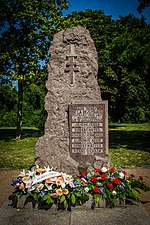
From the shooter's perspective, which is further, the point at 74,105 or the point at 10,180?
the point at 10,180

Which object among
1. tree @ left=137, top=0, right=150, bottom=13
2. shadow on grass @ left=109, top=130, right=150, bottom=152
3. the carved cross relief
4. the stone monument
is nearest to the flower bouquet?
the stone monument

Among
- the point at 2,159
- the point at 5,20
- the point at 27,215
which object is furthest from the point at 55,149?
the point at 5,20

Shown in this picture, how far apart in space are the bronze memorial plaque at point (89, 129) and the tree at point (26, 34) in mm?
8844

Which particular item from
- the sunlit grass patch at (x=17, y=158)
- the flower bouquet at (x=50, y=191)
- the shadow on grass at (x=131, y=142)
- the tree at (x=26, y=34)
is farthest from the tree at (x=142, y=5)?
the flower bouquet at (x=50, y=191)

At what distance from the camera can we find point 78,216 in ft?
13.6

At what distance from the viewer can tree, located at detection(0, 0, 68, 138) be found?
14.1 metres

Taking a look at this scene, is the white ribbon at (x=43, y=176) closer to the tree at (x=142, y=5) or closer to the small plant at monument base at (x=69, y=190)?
the small plant at monument base at (x=69, y=190)

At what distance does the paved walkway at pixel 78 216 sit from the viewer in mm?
3941

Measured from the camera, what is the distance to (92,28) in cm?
2445

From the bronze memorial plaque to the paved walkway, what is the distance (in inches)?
55.4

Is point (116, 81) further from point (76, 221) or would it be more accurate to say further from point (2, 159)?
point (76, 221)

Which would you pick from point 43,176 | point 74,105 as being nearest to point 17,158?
point 74,105

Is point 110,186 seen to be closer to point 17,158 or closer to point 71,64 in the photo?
point 71,64

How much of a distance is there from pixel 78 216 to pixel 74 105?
2349 millimetres
